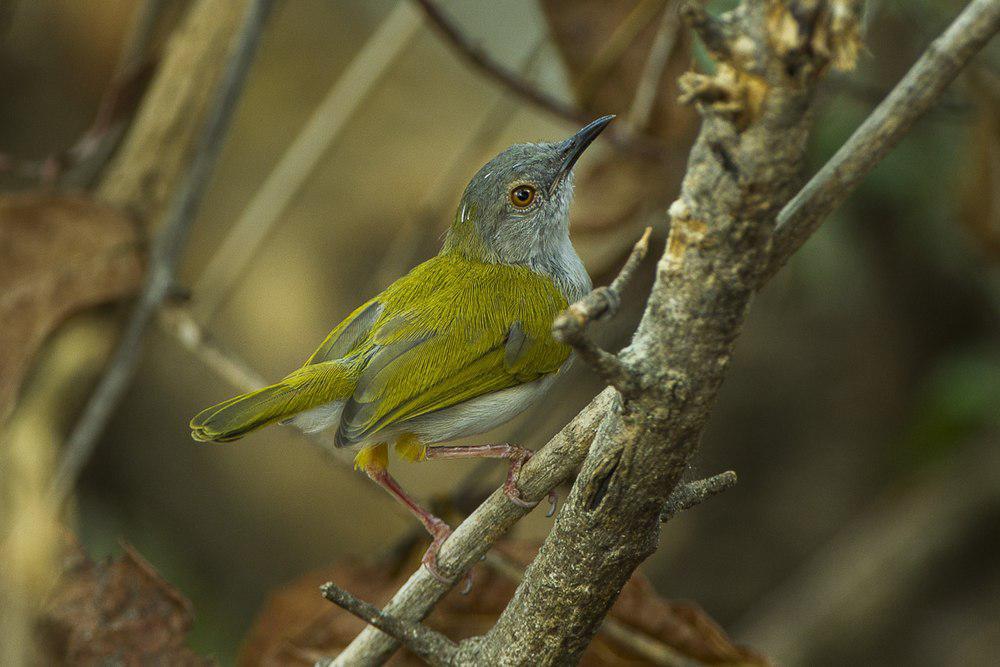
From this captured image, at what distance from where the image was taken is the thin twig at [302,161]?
413cm

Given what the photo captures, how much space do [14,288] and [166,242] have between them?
1.77 feet

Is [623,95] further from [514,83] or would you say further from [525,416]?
[525,416]

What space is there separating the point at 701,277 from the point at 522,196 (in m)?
1.71

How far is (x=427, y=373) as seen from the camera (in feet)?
8.25

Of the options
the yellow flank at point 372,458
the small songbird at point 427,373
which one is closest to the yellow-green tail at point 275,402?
the small songbird at point 427,373

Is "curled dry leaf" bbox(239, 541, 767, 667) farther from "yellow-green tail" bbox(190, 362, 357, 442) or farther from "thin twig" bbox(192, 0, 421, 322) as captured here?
"thin twig" bbox(192, 0, 421, 322)

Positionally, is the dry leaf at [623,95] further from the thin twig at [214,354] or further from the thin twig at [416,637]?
the thin twig at [416,637]

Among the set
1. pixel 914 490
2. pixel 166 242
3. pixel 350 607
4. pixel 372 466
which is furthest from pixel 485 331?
pixel 914 490

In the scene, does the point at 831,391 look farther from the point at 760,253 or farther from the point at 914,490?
the point at 760,253

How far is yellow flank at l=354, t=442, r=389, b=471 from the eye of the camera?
8.76 feet

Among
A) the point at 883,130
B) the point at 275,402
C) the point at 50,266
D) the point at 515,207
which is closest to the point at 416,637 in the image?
the point at 275,402

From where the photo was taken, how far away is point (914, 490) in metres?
5.39

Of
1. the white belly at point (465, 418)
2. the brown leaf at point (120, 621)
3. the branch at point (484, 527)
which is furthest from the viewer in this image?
the brown leaf at point (120, 621)

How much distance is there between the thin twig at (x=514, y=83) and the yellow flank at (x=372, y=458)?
4.75 ft
